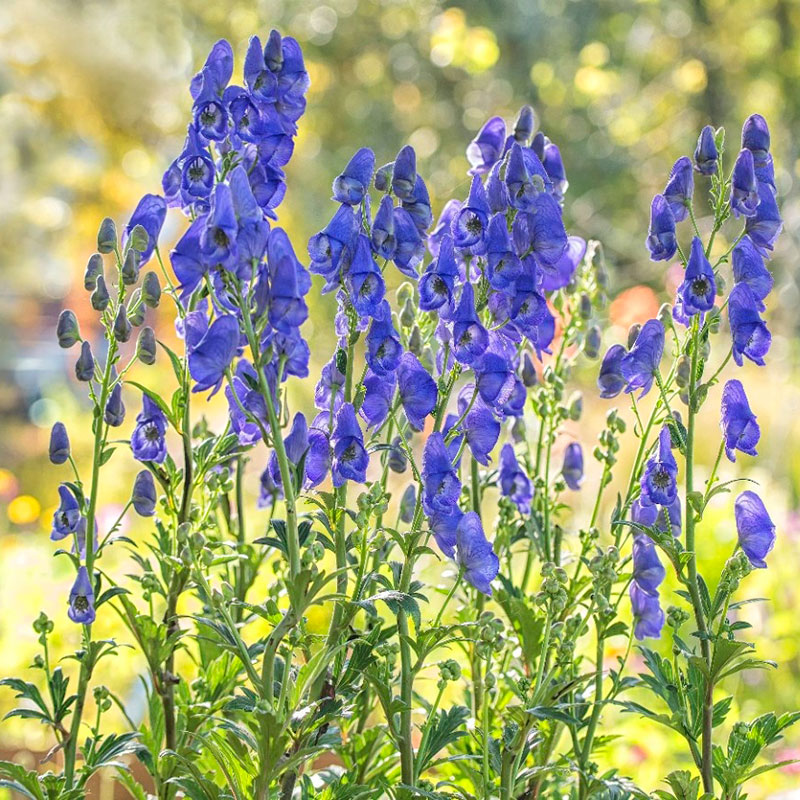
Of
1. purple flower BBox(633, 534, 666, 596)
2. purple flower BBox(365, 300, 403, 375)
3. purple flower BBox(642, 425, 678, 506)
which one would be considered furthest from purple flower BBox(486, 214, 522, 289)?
purple flower BBox(633, 534, 666, 596)

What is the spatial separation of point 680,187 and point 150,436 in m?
0.69

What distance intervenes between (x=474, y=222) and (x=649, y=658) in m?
0.55

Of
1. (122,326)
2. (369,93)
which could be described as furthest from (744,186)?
(369,93)

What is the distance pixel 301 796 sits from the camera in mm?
1243

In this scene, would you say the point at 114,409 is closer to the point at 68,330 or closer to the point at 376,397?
the point at 68,330

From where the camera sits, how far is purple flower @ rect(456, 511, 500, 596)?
116 cm

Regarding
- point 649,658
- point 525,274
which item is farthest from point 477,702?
point 525,274

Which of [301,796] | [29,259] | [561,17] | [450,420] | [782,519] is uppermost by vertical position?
[561,17]

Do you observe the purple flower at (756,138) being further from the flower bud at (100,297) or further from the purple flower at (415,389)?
the flower bud at (100,297)

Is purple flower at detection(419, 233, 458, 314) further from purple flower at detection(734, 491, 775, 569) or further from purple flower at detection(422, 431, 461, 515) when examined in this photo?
purple flower at detection(734, 491, 775, 569)

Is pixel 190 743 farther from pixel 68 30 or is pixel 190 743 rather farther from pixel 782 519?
pixel 68 30

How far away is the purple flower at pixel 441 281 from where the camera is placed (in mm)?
1160

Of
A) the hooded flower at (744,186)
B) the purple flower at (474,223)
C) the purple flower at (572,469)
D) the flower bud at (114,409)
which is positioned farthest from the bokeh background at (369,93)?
the purple flower at (474,223)

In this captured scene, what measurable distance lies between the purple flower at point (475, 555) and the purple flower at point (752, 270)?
1.35 ft
